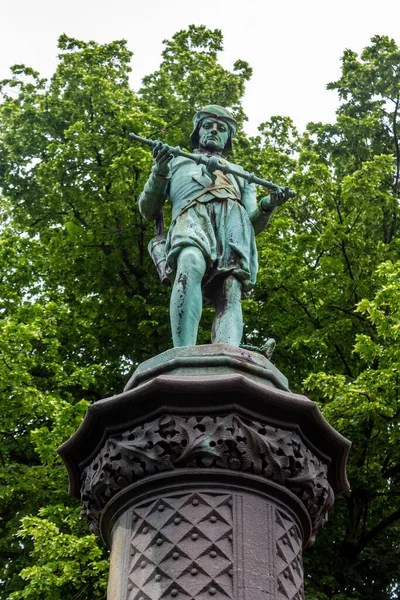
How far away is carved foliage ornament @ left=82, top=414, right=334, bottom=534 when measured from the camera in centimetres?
436

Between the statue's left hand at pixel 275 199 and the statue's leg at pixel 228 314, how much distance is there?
612mm

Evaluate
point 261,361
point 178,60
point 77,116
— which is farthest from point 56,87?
point 261,361

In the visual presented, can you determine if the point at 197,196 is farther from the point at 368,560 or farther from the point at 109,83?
the point at 109,83

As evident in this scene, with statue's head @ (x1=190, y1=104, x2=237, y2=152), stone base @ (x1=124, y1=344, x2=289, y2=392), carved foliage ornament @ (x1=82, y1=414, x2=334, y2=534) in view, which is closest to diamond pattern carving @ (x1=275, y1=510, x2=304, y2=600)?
carved foliage ornament @ (x1=82, y1=414, x2=334, y2=534)

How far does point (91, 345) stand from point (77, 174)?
3.32 m

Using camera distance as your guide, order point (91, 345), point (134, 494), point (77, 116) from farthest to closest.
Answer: point (77, 116)
point (91, 345)
point (134, 494)

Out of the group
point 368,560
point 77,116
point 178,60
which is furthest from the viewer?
point 178,60

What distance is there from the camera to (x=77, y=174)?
50.0 ft

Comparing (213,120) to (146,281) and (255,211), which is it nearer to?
(255,211)

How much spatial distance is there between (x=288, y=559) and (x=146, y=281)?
32.7 ft

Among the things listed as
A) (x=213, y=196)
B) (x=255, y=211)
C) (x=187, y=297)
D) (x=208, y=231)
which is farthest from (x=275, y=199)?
(x=187, y=297)

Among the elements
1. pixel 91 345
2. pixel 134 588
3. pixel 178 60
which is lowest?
pixel 134 588

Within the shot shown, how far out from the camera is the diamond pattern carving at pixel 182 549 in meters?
4.01

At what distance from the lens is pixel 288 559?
14.3 feet
